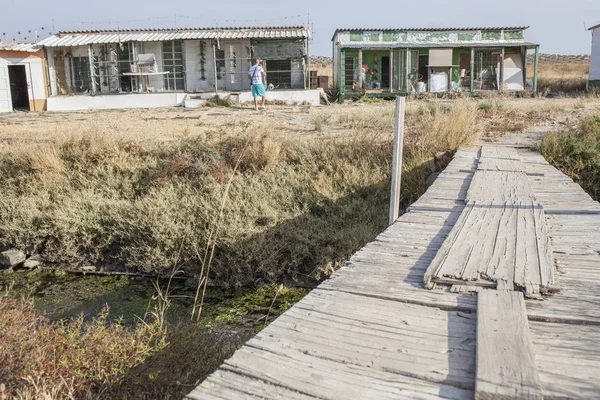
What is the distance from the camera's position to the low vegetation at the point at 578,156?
358 inches

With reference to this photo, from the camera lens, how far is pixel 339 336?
8.05 feet

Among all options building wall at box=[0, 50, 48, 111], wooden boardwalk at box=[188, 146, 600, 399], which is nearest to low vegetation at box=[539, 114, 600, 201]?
wooden boardwalk at box=[188, 146, 600, 399]

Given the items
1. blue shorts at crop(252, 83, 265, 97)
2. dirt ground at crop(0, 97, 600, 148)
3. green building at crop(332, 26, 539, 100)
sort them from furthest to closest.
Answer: green building at crop(332, 26, 539, 100) → blue shorts at crop(252, 83, 265, 97) → dirt ground at crop(0, 97, 600, 148)

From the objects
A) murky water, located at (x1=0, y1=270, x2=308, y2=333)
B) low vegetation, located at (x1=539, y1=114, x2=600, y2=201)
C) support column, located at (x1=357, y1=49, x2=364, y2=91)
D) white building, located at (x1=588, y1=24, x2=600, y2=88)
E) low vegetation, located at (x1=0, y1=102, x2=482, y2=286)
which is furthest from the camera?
white building, located at (x1=588, y1=24, x2=600, y2=88)

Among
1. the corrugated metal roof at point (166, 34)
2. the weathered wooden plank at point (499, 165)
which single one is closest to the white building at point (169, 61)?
the corrugated metal roof at point (166, 34)

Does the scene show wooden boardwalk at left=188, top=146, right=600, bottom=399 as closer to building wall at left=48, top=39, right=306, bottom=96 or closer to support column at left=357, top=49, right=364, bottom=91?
support column at left=357, top=49, right=364, bottom=91

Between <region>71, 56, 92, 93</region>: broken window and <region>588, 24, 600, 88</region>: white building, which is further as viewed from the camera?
<region>588, 24, 600, 88</region>: white building

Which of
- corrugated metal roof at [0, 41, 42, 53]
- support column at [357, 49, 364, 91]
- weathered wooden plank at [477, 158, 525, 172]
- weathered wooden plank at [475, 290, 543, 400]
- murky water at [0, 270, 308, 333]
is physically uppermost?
corrugated metal roof at [0, 41, 42, 53]

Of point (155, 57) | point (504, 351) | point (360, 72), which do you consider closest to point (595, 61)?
point (360, 72)

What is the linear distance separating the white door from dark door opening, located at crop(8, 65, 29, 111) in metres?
2.72

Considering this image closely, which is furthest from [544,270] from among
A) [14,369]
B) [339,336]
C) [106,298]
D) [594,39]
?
[594,39]

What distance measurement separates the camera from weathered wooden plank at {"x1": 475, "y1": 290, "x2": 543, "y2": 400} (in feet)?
6.37

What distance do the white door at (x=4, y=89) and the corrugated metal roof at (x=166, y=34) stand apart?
2.61m

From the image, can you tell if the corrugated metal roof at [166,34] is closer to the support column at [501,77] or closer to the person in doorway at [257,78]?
the person in doorway at [257,78]
